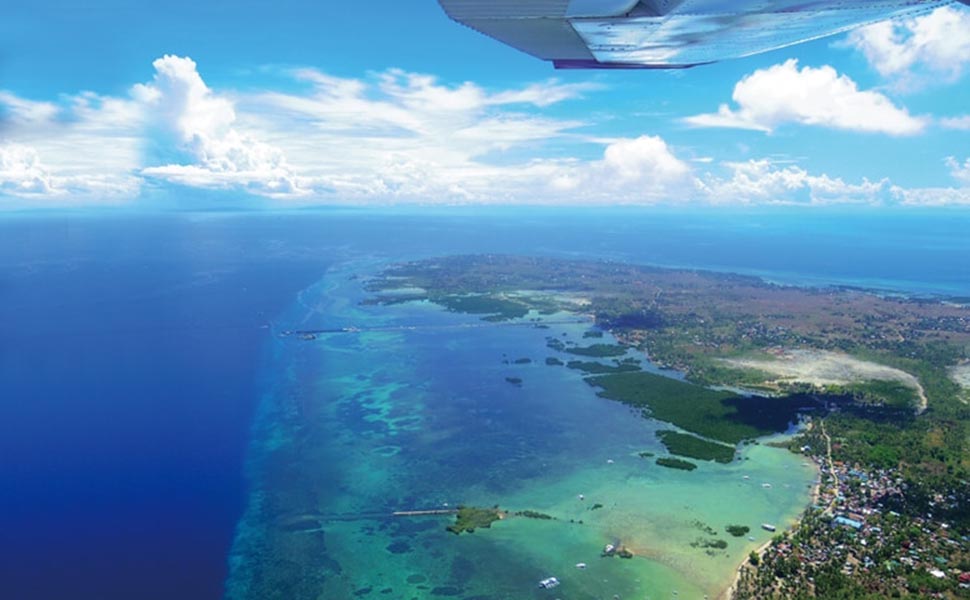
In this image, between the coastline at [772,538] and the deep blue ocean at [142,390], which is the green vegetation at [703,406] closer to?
the coastline at [772,538]

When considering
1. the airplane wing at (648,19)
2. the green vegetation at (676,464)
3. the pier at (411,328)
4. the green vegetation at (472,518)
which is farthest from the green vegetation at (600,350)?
the airplane wing at (648,19)

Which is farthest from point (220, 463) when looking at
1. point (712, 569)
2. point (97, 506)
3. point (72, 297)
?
point (72, 297)

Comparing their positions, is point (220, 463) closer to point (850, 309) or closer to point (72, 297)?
point (72, 297)

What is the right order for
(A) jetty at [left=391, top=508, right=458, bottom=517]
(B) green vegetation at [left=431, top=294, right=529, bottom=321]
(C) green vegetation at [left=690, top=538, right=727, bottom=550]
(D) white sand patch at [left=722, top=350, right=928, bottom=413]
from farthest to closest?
(B) green vegetation at [left=431, top=294, right=529, bottom=321]
(D) white sand patch at [left=722, top=350, right=928, bottom=413]
(A) jetty at [left=391, top=508, right=458, bottom=517]
(C) green vegetation at [left=690, top=538, right=727, bottom=550]

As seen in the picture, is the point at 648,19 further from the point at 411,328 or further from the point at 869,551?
the point at 411,328

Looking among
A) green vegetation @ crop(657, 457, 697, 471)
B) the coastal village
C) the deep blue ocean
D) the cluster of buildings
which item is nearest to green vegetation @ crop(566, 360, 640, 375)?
green vegetation @ crop(657, 457, 697, 471)

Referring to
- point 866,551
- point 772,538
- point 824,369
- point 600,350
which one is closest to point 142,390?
point 600,350

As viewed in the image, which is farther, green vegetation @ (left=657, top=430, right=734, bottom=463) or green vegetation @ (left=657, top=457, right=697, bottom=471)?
green vegetation @ (left=657, top=430, right=734, bottom=463)

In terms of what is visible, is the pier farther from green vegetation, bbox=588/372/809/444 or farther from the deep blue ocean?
green vegetation, bbox=588/372/809/444

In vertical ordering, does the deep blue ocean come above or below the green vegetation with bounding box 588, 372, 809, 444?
below
